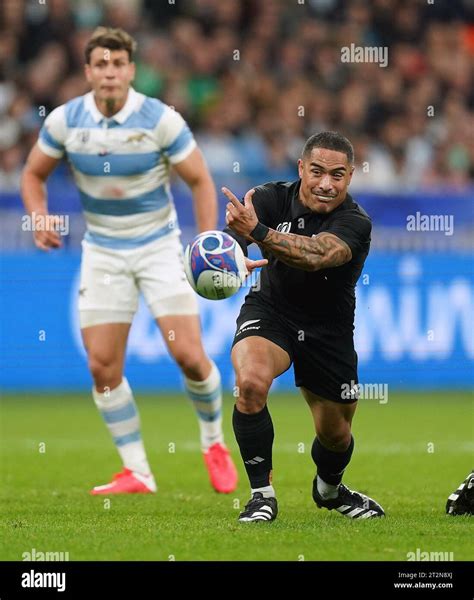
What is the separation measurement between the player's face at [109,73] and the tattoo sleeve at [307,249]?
2337 mm

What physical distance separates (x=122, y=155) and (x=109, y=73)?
0.54 metres

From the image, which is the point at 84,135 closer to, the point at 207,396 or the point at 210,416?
the point at 207,396

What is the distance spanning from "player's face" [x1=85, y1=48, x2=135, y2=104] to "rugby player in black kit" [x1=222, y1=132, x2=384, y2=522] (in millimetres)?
1703

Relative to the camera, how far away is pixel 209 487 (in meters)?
8.98

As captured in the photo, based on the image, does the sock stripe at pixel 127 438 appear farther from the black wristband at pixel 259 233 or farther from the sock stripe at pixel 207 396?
the black wristband at pixel 259 233

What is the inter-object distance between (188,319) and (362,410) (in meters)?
5.41

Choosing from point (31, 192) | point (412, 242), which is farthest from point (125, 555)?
point (412, 242)

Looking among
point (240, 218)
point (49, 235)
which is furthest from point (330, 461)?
point (49, 235)

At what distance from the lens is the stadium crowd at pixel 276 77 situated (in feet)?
57.3

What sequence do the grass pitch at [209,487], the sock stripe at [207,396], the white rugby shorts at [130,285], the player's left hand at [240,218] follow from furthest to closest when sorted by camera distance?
the sock stripe at [207,396] → the white rugby shorts at [130,285] → the player's left hand at [240,218] → the grass pitch at [209,487]

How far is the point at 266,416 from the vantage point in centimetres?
701

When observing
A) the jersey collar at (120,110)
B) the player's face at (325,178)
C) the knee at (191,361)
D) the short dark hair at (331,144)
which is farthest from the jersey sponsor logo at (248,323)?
the jersey collar at (120,110)

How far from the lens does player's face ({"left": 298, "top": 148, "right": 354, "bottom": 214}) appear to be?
6.95 m

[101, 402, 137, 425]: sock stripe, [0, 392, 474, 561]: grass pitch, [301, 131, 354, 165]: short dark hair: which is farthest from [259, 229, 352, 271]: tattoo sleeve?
[101, 402, 137, 425]: sock stripe
